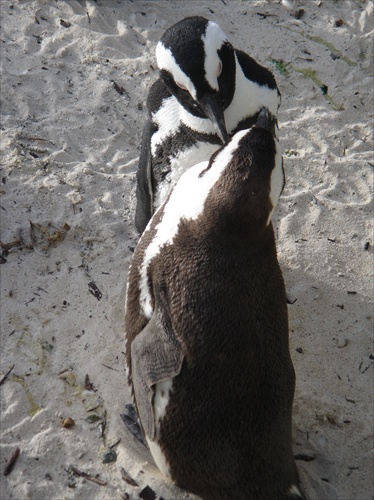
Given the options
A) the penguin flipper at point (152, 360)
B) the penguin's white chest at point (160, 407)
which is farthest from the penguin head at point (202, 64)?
the penguin's white chest at point (160, 407)

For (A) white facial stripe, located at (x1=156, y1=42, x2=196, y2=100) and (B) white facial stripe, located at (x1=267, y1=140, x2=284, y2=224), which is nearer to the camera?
(B) white facial stripe, located at (x1=267, y1=140, x2=284, y2=224)

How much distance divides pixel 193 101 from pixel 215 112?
177 millimetres

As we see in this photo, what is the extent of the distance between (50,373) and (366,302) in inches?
53.8

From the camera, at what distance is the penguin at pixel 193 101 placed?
2.20 metres

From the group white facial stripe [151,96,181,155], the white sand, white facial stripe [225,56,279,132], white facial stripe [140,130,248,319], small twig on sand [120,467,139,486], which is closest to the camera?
white facial stripe [140,130,248,319]

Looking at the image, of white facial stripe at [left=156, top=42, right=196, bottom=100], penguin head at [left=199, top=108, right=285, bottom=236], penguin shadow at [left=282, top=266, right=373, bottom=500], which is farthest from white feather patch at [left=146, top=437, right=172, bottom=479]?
white facial stripe at [left=156, top=42, right=196, bottom=100]

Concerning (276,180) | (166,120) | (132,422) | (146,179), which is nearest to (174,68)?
(166,120)

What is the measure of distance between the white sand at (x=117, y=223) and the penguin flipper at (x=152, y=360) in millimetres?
361

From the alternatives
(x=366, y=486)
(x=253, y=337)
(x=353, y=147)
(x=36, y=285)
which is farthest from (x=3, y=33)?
(x=366, y=486)

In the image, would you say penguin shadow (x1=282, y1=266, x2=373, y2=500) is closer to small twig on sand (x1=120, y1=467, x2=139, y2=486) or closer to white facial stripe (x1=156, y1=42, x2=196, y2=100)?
small twig on sand (x1=120, y1=467, x2=139, y2=486)

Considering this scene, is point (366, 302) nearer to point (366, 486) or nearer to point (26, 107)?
point (366, 486)

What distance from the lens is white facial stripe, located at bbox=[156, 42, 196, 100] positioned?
223cm

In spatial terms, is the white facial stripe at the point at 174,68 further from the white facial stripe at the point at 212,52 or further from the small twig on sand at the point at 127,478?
the small twig on sand at the point at 127,478

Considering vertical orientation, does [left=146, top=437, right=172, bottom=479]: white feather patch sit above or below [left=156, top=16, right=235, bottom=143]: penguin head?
below
